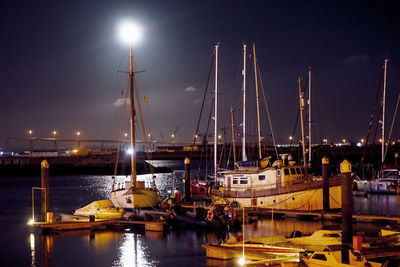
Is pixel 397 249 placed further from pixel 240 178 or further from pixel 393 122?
pixel 393 122

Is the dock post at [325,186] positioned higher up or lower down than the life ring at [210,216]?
higher up

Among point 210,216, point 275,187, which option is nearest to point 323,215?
point 275,187

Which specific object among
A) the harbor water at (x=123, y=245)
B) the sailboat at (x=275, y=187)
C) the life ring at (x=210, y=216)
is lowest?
the harbor water at (x=123, y=245)

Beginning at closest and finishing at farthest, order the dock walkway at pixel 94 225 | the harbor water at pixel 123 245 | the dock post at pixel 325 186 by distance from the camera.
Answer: the harbor water at pixel 123 245 < the dock walkway at pixel 94 225 < the dock post at pixel 325 186

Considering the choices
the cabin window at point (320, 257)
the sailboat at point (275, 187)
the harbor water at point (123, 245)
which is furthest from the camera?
the sailboat at point (275, 187)

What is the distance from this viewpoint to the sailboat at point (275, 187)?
112 ft

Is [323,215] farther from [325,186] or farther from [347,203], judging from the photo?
[347,203]

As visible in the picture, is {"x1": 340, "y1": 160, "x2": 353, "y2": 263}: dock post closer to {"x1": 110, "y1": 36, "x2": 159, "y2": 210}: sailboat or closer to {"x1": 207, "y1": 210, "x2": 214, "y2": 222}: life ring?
{"x1": 207, "y1": 210, "x2": 214, "y2": 222}: life ring

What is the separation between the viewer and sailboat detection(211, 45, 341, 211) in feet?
112

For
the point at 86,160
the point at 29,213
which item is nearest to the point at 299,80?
the point at 29,213

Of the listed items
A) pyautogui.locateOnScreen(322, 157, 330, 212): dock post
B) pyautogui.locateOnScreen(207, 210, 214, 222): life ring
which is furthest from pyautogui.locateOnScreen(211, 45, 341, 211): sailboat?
pyautogui.locateOnScreen(207, 210, 214, 222): life ring

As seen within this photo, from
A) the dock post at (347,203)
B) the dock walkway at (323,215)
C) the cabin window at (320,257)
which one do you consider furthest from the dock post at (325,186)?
the cabin window at (320,257)

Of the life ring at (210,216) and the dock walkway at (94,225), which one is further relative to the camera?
the dock walkway at (94,225)

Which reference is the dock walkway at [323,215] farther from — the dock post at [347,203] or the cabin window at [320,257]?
the cabin window at [320,257]
